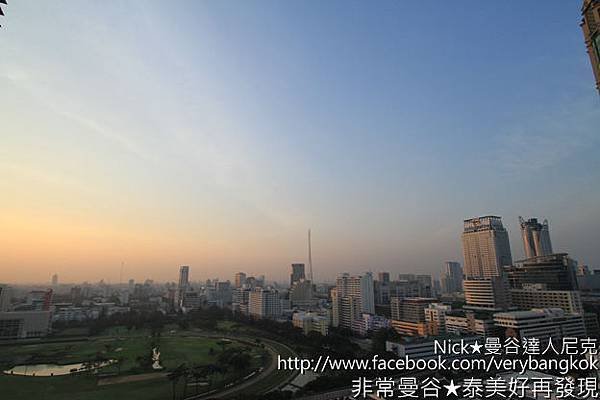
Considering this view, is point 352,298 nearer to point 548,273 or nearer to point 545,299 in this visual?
point 545,299

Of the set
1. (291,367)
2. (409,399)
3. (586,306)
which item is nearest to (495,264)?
(586,306)

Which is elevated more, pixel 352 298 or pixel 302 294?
pixel 352 298

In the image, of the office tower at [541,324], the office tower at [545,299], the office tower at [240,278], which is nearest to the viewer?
the office tower at [541,324]

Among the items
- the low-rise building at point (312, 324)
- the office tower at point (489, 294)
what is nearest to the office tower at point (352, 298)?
the low-rise building at point (312, 324)

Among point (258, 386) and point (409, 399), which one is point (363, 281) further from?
point (409, 399)

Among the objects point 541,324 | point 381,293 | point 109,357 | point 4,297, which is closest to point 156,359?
point 109,357

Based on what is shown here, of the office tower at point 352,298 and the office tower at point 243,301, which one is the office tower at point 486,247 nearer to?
the office tower at point 352,298
